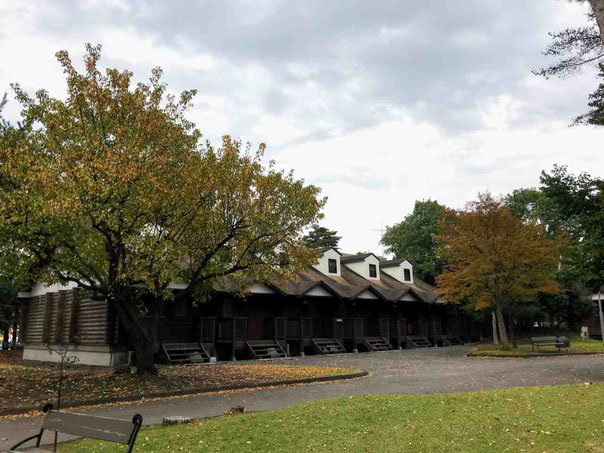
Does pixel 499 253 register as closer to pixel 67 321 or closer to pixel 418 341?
pixel 418 341

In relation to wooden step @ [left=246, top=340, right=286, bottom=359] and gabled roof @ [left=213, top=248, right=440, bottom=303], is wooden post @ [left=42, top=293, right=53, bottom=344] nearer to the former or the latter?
gabled roof @ [left=213, top=248, right=440, bottom=303]

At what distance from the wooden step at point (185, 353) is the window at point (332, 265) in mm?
14126

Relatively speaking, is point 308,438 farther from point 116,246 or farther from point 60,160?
point 60,160

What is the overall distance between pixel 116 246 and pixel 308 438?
31.4 feet

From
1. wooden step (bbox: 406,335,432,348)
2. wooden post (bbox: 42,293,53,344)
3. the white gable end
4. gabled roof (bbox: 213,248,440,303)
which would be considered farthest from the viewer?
the white gable end

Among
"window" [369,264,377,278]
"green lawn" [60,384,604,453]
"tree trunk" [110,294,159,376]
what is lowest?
"green lawn" [60,384,604,453]

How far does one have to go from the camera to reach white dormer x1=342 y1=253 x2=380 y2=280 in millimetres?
40625

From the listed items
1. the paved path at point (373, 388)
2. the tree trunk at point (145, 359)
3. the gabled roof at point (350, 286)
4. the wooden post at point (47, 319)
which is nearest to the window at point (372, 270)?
the gabled roof at point (350, 286)

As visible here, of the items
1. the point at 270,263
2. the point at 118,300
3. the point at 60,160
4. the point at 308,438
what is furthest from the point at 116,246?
the point at 308,438

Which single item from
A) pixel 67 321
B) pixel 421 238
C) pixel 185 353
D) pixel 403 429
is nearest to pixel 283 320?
pixel 185 353

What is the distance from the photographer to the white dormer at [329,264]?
3706 centimetres

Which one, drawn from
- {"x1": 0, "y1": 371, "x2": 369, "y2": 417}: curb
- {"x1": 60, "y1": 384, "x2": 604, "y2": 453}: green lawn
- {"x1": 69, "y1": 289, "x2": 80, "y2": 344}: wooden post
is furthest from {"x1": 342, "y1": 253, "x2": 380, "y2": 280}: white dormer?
{"x1": 60, "y1": 384, "x2": 604, "y2": 453}: green lawn

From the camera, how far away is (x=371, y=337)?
36219 mm

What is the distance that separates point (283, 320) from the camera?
30719 millimetres
